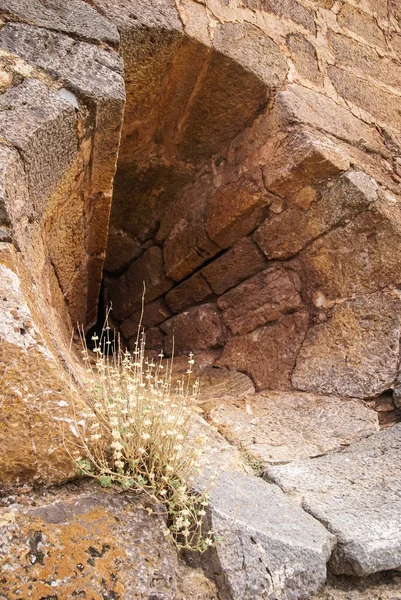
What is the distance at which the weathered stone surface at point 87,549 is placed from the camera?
1.24m

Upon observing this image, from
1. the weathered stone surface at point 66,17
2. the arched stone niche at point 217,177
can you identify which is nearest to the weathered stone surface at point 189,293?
the arched stone niche at point 217,177

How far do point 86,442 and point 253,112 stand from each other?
235 centimetres

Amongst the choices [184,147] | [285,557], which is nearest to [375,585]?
[285,557]

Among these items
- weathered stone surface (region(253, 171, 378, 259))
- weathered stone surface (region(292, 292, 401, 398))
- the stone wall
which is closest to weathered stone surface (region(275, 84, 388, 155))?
the stone wall

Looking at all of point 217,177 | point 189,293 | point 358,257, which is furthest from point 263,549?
point 217,177

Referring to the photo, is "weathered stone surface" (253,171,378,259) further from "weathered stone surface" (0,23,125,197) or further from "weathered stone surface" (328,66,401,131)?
"weathered stone surface" (0,23,125,197)

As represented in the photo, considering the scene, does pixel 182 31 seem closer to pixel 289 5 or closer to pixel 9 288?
pixel 289 5

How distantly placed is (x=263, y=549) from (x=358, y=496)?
0.60 metres

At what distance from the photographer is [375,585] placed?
1672mm

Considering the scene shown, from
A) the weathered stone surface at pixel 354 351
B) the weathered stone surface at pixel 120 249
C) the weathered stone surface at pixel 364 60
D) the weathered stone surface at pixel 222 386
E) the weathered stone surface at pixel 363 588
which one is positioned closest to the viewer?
the weathered stone surface at pixel 363 588

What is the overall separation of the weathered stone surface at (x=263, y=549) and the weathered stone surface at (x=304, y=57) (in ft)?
8.47

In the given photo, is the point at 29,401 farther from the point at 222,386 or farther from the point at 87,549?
the point at 222,386

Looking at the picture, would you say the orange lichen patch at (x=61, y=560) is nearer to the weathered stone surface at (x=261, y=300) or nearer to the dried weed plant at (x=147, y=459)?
the dried weed plant at (x=147, y=459)

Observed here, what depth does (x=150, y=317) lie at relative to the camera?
12.7ft
